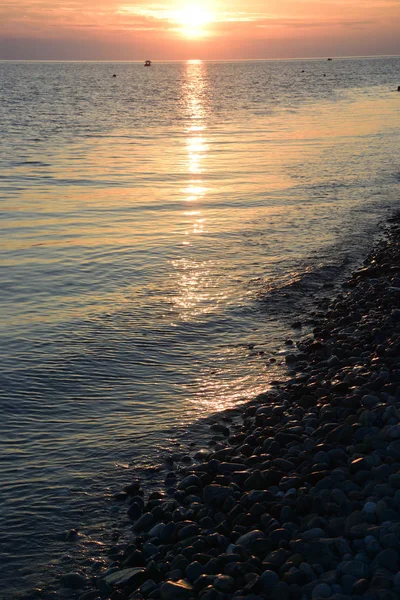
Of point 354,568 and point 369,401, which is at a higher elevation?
point 369,401

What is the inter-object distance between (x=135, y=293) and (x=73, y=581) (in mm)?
9100

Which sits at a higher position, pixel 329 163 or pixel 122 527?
pixel 329 163

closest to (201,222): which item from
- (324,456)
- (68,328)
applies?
(68,328)

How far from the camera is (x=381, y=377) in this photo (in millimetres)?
8742

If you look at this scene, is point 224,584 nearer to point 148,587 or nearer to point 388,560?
point 148,587

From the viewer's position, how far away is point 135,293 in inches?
594

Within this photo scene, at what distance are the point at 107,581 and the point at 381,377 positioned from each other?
4260 mm

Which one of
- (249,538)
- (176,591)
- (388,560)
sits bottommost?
(176,591)

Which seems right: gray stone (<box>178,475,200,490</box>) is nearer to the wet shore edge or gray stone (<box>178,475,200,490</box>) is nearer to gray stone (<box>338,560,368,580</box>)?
the wet shore edge

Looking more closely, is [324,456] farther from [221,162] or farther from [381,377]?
[221,162]

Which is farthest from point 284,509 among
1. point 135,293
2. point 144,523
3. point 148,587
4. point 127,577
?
point 135,293

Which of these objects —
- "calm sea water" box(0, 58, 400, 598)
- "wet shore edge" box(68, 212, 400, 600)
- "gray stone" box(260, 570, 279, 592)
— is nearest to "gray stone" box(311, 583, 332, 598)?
"wet shore edge" box(68, 212, 400, 600)

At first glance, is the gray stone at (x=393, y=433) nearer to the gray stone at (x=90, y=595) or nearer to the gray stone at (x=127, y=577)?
the gray stone at (x=127, y=577)

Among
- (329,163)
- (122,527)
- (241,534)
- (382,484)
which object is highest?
(329,163)
